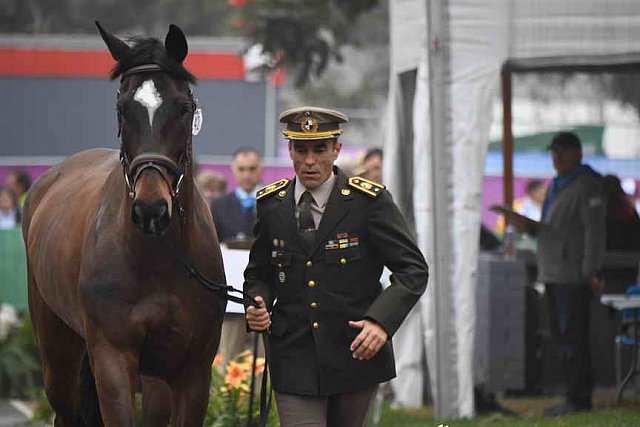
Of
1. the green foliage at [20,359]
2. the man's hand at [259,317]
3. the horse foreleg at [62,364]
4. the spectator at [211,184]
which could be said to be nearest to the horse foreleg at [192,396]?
the man's hand at [259,317]

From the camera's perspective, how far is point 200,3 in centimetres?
4297

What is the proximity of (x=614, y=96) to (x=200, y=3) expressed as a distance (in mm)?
30470

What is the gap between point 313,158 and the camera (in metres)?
5.63

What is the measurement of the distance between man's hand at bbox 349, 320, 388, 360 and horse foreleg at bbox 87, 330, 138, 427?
120 cm

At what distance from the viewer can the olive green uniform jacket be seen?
561 centimetres

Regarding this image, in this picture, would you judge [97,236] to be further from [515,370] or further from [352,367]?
[515,370]

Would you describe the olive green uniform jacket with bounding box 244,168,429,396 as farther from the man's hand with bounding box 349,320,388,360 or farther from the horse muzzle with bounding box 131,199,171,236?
the horse muzzle with bounding box 131,199,171,236

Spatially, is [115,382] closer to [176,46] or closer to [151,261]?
[151,261]

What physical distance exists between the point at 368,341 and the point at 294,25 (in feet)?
34.6

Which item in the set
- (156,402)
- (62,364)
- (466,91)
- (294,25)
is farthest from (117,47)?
(294,25)

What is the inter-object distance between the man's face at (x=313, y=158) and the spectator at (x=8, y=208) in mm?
15140

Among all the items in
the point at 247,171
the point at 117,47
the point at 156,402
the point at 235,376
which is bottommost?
the point at 235,376

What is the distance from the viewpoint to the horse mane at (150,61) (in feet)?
20.2

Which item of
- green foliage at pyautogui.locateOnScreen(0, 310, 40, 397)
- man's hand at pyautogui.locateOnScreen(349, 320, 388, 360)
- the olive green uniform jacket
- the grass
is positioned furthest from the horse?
green foliage at pyautogui.locateOnScreen(0, 310, 40, 397)
